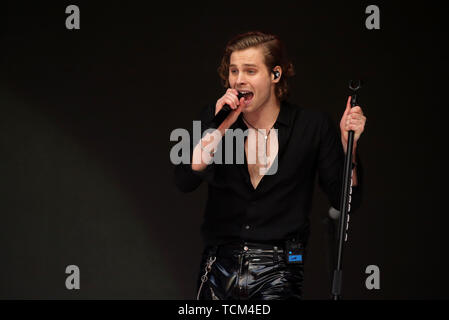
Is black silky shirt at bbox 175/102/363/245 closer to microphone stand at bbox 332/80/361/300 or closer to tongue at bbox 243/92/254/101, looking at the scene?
tongue at bbox 243/92/254/101

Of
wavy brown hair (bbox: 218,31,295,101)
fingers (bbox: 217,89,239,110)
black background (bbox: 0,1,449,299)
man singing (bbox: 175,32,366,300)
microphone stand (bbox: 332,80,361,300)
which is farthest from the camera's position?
black background (bbox: 0,1,449,299)

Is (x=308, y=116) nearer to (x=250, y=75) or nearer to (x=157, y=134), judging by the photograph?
(x=250, y=75)

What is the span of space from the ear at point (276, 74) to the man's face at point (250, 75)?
46 millimetres

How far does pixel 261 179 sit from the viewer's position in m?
2.59

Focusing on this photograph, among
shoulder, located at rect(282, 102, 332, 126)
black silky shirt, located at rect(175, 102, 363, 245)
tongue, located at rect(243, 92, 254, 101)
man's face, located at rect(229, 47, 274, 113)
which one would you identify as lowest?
black silky shirt, located at rect(175, 102, 363, 245)

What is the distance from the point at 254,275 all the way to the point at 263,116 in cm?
67

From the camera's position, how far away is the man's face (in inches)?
101

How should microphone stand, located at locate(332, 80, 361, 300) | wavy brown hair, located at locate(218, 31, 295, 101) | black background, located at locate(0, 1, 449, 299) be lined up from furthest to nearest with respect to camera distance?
black background, located at locate(0, 1, 449, 299) → wavy brown hair, located at locate(218, 31, 295, 101) → microphone stand, located at locate(332, 80, 361, 300)

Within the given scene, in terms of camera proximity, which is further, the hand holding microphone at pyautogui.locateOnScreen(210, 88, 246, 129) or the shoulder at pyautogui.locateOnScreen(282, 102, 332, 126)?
the shoulder at pyautogui.locateOnScreen(282, 102, 332, 126)

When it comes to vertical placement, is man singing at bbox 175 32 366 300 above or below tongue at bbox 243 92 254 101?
below

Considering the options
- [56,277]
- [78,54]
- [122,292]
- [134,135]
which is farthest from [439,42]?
[56,277]

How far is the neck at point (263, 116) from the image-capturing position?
2680mm

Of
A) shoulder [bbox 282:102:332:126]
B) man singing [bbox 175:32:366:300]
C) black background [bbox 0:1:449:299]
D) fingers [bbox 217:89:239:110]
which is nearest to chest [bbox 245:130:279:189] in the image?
man singing [bbox 175:32:366:300]
